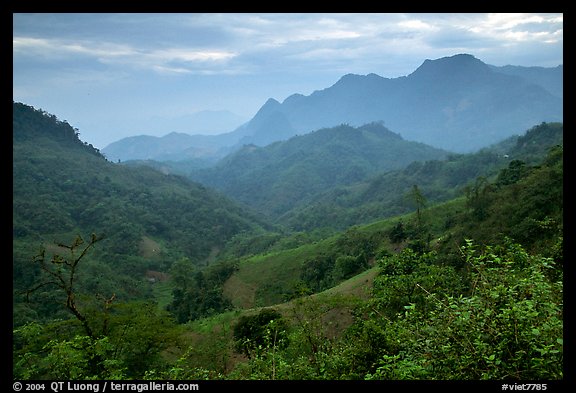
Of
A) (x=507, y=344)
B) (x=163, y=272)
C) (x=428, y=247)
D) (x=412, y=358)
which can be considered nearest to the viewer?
(x=507, y=344)

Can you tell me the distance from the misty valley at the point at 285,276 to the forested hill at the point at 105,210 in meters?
0.54

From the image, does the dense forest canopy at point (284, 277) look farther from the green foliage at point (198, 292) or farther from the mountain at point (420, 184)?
the mountain at point (420, 184)

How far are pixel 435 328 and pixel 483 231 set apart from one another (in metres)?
23.4

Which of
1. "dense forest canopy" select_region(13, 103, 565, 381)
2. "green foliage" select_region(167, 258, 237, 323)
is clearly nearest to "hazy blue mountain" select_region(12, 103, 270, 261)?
"dense forest canopy" select_region(13, 103, 565, 381)

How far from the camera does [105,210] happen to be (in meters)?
91.3

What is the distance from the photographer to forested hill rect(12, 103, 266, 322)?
2899 inches

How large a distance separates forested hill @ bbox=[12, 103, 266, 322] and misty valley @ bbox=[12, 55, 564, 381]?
0.54 meters

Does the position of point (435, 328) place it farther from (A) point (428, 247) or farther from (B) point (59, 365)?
(A) point (428, 247)

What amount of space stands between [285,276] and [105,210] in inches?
2400

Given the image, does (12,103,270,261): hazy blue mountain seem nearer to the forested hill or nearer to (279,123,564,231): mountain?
the forested hill

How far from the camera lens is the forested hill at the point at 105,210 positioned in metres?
73.6

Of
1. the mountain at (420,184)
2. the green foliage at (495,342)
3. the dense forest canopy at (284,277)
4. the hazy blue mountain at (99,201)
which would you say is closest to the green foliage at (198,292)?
the dense forest canopy at (284,277)
